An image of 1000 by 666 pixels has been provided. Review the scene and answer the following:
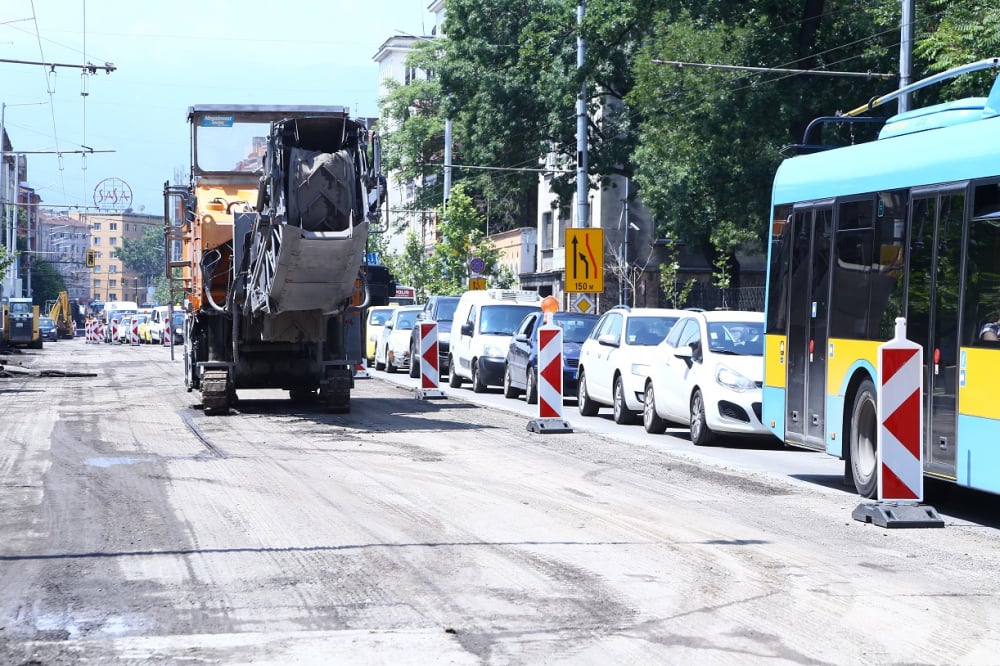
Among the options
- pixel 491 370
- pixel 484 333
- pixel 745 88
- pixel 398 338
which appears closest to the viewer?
pixel 491 370

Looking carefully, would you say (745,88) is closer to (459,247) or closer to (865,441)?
(865,441)

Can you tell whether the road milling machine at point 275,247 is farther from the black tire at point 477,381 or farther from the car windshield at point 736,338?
the black tire at point 477,381

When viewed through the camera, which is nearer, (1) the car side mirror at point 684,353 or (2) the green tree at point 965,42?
(1) the car side mirror at point 684,353

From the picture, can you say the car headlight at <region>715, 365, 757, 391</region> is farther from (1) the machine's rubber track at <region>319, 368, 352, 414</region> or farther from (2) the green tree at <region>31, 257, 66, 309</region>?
(2) the green tree at <region>31, 257, 66, 309</region>

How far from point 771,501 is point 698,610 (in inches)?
198

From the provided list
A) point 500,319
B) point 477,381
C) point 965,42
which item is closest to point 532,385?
point 477,381

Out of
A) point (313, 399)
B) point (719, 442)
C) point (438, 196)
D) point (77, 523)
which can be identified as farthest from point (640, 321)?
point (438, 196)

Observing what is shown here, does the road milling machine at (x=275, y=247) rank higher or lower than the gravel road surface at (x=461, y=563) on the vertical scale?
higher

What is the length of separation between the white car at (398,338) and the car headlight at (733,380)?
20.0 metres

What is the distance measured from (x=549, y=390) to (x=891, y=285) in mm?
7454

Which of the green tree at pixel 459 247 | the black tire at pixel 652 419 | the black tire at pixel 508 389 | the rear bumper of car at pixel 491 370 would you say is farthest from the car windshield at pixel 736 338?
the green tree at pixel 459 247

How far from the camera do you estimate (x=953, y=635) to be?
22.4 ft

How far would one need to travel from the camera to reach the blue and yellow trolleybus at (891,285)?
10.7m

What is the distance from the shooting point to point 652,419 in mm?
19375
